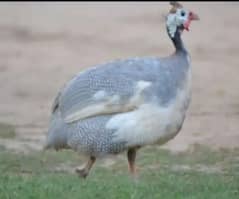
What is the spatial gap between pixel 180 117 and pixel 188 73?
391 mm

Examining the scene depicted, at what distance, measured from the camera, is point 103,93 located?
9.55m

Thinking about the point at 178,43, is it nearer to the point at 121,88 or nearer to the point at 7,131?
the point at 121,88

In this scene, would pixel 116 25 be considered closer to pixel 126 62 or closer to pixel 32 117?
pixel 32 117

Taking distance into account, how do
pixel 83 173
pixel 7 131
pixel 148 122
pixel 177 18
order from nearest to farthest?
pixel 148 122 → pixel 177 18 → pixel 83 173 → pixel 7 131

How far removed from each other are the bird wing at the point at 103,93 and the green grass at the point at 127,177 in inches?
22.8

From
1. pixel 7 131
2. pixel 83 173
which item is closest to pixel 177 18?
pixel 83 173

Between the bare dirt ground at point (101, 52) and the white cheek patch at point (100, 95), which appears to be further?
the bare dirt ground at point (101, 52)

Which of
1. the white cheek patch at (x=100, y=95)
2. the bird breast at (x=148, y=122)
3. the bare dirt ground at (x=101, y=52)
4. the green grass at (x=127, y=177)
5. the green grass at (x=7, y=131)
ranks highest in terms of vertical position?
the white cheek patch at (x=100, y=95)

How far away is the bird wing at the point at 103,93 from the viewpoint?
947 cm

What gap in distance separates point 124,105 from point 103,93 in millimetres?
220

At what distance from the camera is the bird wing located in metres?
9.47

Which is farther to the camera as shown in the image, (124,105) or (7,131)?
(7,131)

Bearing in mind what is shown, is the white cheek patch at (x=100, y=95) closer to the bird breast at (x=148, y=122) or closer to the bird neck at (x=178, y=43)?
the bird breast at (x=148, y=122)

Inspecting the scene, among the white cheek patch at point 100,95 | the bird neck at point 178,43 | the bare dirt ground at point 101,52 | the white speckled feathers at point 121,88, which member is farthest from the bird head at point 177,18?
the bare dirt ground at point 101,52
